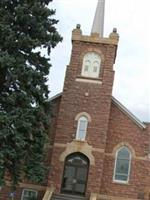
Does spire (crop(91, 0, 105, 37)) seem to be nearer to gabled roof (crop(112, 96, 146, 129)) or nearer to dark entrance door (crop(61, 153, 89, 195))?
gabled roof (crop(112, 96, 146, 129))

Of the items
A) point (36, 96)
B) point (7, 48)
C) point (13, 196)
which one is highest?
point (7, 48)

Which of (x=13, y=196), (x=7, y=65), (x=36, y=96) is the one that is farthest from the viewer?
(x=13, y=196)

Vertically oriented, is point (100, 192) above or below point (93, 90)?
below

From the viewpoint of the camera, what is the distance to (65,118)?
1169 inches

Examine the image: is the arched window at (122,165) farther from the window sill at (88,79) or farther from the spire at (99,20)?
the spire at (99,20)

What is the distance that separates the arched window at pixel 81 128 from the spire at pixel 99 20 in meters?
5.96

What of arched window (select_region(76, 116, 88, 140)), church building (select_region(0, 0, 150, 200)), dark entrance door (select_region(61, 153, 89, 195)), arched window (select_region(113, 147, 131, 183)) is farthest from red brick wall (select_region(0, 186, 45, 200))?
arched window (select_region(113, 147, 131, 183))

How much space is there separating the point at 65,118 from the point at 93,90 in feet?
8.04

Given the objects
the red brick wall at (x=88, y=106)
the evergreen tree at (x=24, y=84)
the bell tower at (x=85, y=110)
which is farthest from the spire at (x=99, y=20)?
the evergreen tree at (x=24, y=84)

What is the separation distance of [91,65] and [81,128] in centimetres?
407

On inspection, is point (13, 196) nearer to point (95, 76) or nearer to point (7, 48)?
point (95, 76)

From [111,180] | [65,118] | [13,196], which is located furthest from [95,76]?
[13,196]

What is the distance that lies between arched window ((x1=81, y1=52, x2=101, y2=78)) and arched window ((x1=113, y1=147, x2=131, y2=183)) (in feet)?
16.4

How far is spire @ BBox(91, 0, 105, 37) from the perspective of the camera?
106 ft
